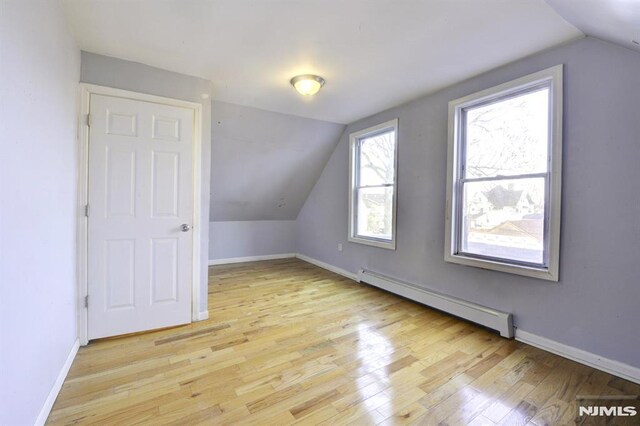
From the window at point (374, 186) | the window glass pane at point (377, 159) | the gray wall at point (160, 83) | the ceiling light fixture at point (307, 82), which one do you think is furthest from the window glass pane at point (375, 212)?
the gray wall at point (160, 83)

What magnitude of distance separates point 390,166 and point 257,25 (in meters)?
2.38

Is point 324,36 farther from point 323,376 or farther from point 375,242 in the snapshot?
point 375,242

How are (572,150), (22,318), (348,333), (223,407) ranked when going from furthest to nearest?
(348,333) → (572,150) → (223,407) → (22,318)

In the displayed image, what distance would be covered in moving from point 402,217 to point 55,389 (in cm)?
333

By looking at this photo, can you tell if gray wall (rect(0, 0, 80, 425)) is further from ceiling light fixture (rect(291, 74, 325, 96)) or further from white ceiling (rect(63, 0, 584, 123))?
ceiling light fixture (rect(291, 74, 325, 96))

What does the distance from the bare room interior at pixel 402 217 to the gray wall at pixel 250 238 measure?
1.86m

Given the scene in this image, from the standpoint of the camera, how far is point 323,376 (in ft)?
6.20

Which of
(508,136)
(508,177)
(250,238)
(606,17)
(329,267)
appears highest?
(606,17)

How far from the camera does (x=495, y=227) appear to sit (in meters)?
2.61

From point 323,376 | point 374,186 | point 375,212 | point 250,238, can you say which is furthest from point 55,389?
point 250,238

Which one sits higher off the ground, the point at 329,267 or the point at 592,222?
the point at 592,222

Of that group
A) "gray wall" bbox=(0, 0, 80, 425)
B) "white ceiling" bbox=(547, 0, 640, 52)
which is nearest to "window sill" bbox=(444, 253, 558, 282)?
"white ceiling" bbox=(547, 0, 640, 52)

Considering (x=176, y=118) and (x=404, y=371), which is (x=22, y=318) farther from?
(x=404, y=371)

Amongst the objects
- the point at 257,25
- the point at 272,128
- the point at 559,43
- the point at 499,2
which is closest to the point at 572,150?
the point at 559,43
